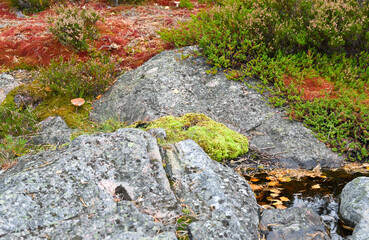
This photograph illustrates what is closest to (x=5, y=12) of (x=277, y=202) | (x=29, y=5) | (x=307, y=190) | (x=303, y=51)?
(x=29, y=5)

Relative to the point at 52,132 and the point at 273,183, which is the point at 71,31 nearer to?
the point at 52,132

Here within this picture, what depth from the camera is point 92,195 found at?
98.8 inches

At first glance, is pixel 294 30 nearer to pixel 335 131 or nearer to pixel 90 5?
pixel 335 131

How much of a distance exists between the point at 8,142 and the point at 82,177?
2459mm

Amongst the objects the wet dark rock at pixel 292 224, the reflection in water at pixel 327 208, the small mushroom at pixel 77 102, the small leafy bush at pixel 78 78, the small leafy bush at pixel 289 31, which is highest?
the small leafy bush at pixel 289 31

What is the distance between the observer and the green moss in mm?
4148

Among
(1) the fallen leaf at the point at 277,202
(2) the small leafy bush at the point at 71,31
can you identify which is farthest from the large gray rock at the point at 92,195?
(2) the small leafy bush at the point at 71,31

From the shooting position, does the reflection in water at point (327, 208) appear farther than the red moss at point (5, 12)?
No

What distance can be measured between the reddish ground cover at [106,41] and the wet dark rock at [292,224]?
474 centimetres

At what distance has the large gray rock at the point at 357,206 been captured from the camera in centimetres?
275

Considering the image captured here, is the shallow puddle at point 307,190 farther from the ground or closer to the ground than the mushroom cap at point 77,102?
farther from the ground

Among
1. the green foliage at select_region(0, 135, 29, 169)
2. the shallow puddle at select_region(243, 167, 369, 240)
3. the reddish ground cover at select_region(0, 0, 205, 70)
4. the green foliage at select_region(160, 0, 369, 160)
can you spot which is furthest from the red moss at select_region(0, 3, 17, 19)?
the shallow puddle at select_region(243, 167, 369, 240)

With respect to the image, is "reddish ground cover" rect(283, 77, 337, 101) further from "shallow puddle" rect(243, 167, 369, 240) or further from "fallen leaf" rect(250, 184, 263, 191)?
"fallen leaf" rect(250, 184, 263, 191)

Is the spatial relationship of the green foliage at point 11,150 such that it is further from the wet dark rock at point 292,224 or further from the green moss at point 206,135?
the wet dark rock at point 292,224
